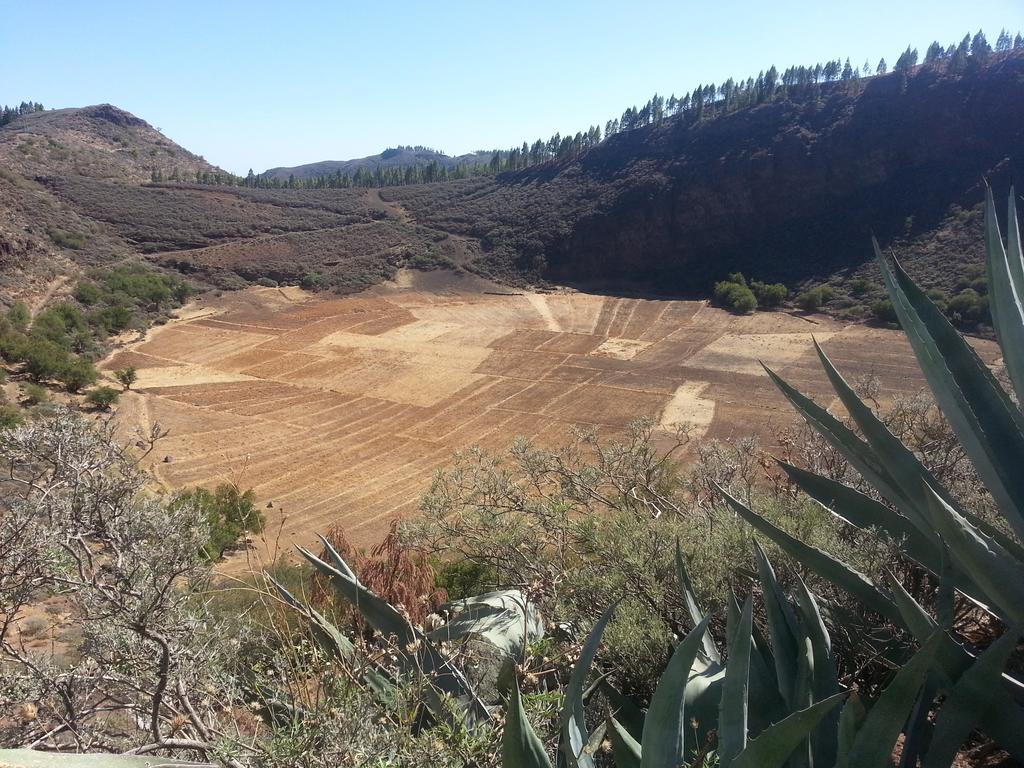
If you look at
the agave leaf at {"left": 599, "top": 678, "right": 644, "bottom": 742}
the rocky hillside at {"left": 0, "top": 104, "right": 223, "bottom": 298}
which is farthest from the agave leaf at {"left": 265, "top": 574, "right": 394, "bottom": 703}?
the rocky hillside at {"left": 0, "top": 104, "right": 223, "bottom": 298}

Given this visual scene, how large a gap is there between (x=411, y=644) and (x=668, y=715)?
4.39 feet

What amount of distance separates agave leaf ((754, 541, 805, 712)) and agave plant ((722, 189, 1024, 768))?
26 cm

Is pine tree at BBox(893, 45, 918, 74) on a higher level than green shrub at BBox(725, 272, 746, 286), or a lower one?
higher

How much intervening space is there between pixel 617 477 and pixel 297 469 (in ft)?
39.3

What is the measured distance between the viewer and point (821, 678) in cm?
233

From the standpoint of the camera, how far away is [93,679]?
9.70 ft

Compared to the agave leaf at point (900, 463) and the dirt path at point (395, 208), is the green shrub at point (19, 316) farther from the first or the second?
the agave leaf at point (900, 463)

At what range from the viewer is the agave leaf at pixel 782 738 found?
4.71 feet

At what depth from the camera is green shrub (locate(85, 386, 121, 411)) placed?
19984mm

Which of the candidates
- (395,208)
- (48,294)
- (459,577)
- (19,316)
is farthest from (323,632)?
(395,208)

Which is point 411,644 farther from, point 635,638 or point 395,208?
point 395,208

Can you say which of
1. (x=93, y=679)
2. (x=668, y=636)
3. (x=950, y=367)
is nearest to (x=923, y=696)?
(x=950, y=367)

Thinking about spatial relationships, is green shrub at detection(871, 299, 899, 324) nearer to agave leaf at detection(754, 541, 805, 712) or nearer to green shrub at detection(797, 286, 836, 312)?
green shrub at detection(797, 286, 836, 312)

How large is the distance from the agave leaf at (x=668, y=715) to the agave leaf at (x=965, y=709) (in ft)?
2.56
